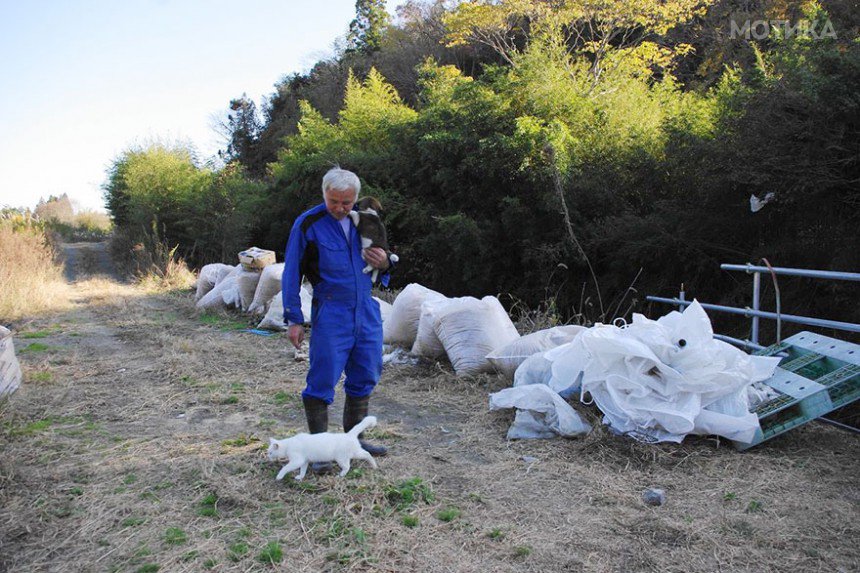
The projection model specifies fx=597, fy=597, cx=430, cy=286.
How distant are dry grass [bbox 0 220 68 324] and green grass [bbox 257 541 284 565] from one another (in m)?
6.65

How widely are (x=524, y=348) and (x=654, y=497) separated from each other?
64.0 inches

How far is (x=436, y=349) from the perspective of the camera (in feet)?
15.3

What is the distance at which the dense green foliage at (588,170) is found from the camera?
17.6ft

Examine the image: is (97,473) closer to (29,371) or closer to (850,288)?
(29,371)

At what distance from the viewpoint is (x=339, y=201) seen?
265 centimetres

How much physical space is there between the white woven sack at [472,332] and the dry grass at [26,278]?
5.70 metres

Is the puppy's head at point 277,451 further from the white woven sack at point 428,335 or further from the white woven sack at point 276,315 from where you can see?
the white woven sack at point 276,315

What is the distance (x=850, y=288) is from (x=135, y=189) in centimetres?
1399

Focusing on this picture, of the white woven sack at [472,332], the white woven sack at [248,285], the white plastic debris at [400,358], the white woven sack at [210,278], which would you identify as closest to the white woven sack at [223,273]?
the white woven sack at [210,278]

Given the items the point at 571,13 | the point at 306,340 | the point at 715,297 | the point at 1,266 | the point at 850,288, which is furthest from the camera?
the point at 571,13

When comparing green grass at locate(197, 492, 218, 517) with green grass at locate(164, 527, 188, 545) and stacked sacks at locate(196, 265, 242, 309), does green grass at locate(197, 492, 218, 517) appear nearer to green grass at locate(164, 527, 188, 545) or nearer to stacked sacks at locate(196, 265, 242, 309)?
green grass at locate(164, 527, 188, 545)

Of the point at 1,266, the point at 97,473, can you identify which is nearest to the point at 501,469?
the point at 97,473

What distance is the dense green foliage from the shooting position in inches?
212

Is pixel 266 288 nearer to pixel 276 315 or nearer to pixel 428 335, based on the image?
→ pixel 276 315
